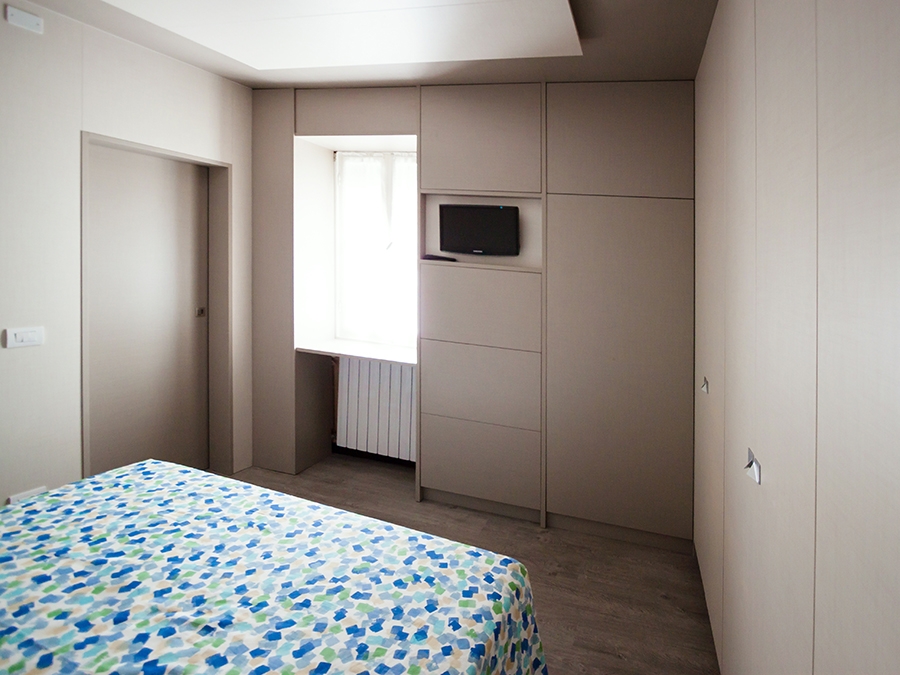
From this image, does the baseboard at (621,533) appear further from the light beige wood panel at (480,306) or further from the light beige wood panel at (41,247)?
the light beige wood panel at (41,247)

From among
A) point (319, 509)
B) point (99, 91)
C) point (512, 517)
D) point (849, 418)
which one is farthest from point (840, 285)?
point (99, 91)

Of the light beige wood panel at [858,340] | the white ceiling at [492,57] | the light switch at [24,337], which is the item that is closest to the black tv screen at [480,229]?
the white ceiling at [492,57]

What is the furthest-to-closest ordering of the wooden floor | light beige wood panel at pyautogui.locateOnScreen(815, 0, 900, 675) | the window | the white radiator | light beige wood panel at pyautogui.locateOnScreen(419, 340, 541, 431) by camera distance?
the white radiator, the window, light beige wood panel at pyautogui.locateOnScreen(419, 340, 541, 431), the wooden floor, light beige wood panel at pyautogui.locateOnScreen(815, 0, 900, 675)

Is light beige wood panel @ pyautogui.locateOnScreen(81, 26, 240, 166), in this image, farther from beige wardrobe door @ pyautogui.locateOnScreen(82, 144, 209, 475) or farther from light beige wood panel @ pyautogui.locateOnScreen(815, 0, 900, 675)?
light beige wood panel @ pyautogui.locateOnScreen(815, 0, 900, 675)

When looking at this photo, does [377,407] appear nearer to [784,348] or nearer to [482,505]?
[482,505]

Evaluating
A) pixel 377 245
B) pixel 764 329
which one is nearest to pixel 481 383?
pixel 377 245

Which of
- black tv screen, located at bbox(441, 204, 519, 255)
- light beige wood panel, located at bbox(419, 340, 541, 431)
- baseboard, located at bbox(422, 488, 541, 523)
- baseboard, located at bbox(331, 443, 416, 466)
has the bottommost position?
baseboard, located at bbox(422, 488, 541, 523)

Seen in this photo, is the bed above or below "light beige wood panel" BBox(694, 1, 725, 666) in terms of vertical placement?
below

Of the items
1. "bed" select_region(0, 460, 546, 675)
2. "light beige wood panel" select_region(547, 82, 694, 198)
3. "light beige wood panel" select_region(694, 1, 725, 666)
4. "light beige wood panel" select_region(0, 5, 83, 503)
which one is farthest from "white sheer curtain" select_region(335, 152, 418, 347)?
"bed" select_region(0, 460, 546, 675)

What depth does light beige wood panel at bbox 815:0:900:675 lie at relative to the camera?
0.73 m

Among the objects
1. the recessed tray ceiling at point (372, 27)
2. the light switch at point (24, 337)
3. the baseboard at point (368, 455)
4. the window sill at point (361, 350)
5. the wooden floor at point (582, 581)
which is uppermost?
the recessed tray ceiling at point (372, 27)

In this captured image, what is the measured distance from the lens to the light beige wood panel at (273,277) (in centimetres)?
422

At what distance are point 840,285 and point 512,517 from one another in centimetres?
313

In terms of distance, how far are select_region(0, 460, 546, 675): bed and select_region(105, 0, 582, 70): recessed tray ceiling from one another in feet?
6.77
